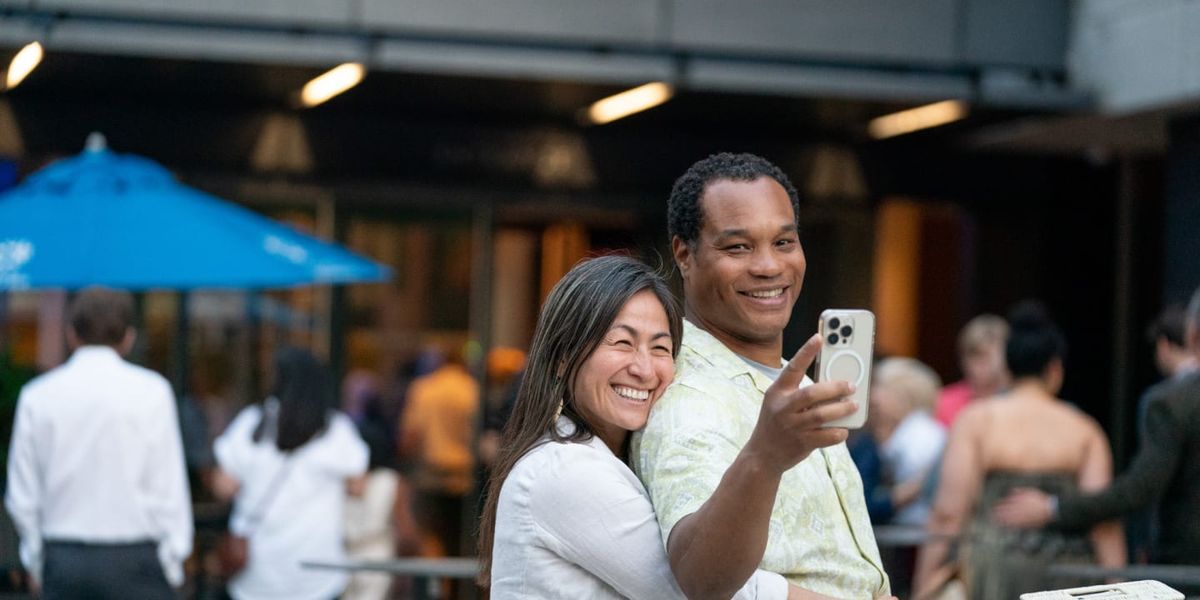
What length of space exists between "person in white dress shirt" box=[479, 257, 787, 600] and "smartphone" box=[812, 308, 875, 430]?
1.62ft

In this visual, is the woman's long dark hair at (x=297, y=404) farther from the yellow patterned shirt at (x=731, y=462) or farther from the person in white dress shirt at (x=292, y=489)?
the yellow patterned shirt at (x=731, y=462)

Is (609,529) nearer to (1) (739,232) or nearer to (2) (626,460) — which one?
(2) (626,460)

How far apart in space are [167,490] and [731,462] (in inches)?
178

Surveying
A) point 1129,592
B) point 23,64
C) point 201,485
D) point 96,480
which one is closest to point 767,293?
point 1129,592

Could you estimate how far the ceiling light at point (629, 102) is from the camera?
35.9ft

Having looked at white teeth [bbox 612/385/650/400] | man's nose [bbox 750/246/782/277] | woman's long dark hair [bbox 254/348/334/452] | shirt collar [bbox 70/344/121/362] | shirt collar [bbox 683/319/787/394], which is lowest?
woman's long dark hair [bbox 254/348/334/452]

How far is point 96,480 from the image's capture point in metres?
6.61

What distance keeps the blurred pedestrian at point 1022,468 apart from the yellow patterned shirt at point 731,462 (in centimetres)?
387

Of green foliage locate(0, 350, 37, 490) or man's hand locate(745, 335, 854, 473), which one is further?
green foliage locate(0, 350, 37, 490)

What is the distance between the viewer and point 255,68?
10.3 metres

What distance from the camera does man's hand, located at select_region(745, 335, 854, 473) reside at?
2227mm

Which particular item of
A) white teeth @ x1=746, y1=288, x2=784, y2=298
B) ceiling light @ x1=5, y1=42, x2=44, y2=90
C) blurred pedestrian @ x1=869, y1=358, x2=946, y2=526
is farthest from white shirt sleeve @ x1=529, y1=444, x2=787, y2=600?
ceiling light @ x1=5, y1=42, x2=44, y2=90

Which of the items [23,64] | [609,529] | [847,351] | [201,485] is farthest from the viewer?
[201,485]

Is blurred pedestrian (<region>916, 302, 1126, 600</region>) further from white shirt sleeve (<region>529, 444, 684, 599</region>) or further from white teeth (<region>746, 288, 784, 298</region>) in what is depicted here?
white shirt sleeve (<region>529, 444, 684, 599</region>)
